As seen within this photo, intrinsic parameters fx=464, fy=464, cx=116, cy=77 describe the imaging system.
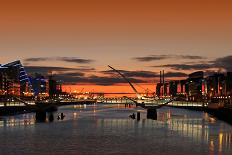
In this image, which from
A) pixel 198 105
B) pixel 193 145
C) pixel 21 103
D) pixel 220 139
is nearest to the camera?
pixel 193 145

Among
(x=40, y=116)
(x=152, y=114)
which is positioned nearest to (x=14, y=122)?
(x=40, y=116)

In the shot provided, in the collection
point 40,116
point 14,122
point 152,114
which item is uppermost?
point 152,114

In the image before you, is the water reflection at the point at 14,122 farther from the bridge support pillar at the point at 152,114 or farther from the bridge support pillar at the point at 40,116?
the bridge support pillar at the point at 152,114

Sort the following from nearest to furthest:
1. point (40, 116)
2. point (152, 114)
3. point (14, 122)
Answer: point (14, 122) < point (40, 116) < point (152, 114)

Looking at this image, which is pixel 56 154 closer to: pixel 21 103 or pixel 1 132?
pixel 1 132

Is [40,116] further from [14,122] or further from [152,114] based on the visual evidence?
[152,114]

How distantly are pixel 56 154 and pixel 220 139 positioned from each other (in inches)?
1081

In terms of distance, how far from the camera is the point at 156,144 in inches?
2589

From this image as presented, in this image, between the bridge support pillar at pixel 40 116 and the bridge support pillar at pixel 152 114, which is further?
the bridge support pillar at pixel 152 114

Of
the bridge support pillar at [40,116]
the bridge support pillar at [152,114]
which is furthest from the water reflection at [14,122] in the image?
the bridge support pillar at [152,114]

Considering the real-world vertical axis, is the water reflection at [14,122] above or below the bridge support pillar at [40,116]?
below

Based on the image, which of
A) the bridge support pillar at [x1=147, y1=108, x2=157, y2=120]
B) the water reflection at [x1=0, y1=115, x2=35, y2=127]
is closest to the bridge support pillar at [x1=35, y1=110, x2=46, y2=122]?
the water reflection at [x1=0, y1=115, x2=35, y2=127]

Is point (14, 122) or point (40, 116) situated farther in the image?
point (40, 116)

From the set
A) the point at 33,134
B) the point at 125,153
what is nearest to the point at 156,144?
the point at 125,153
